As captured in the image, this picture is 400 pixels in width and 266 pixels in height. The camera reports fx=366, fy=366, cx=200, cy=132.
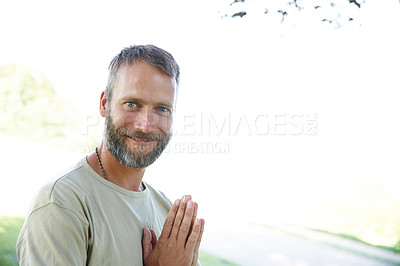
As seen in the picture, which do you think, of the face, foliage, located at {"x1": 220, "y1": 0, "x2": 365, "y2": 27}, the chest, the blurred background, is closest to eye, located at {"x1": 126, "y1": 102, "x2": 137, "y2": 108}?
the face

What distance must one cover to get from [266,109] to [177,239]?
60.2 inches

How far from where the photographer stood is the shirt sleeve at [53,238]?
66 cm

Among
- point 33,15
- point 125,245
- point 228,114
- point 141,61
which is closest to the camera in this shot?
point 125,245

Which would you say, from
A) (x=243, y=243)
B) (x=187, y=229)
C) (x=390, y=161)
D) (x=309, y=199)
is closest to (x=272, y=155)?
(x=309, y=199)

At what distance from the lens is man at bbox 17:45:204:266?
26.9 inches

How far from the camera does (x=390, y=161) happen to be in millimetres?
2266

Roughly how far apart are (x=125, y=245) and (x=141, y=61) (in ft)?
1.42

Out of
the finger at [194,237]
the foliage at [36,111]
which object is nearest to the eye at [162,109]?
the finger at [194,237]

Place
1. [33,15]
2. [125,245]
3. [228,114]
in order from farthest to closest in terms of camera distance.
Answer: [228,114] → [33,15] → [125,245]

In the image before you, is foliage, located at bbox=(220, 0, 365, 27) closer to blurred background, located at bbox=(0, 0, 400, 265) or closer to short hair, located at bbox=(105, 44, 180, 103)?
blurred background, located at bbox=(0, 0, 400, 265)

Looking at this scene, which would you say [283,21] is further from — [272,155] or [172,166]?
[172,166]

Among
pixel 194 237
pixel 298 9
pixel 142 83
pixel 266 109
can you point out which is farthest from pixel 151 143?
pixel 298 9

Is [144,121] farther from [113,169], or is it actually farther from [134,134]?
[113,169]

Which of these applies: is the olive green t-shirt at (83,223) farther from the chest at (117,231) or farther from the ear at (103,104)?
the ear at (103,104)
